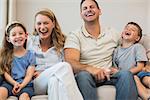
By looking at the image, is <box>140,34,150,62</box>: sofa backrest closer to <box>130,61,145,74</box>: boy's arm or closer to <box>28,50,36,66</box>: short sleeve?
<box>130,61,145,74</box>: boy's arm

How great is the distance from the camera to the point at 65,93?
170 cm

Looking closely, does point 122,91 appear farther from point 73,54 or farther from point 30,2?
point 30,2

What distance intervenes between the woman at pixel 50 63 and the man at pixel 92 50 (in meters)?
0.09

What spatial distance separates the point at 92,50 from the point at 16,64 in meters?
0.55

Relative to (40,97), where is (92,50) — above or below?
above

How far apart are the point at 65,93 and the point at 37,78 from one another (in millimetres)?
295

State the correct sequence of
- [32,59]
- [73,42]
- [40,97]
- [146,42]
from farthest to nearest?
[146,42]
[73,42]
[32,59]
[40,97]

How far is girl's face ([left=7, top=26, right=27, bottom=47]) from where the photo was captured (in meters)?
2.01

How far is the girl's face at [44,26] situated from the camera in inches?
81.9

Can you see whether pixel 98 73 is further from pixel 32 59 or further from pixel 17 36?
pixel 17 36

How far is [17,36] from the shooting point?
79.1 inches

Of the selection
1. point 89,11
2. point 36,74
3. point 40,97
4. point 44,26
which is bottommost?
point 40,97

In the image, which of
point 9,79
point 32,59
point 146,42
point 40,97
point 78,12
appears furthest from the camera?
point 78,12

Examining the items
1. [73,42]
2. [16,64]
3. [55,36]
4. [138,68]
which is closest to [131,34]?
[138,68]
